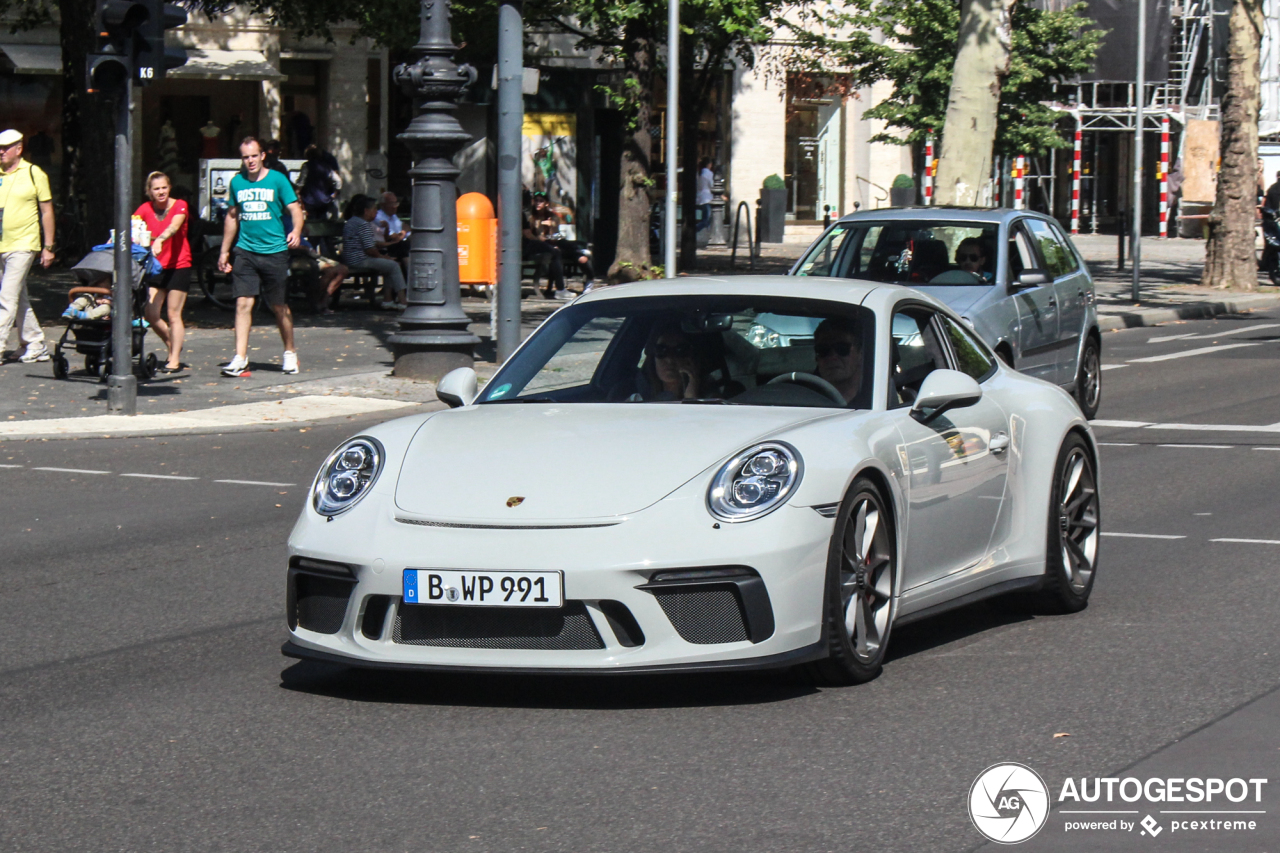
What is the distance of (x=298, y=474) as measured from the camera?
12.1 meters

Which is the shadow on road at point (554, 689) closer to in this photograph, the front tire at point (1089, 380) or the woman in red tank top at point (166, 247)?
the front tire at point (1089, 380)

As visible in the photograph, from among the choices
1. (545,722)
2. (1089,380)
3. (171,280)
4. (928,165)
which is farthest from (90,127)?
(928,165)

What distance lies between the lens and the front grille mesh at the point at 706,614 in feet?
18.9

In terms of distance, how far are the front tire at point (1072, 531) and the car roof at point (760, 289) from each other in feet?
2.87

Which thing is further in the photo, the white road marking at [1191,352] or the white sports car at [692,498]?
the white road marking at [1191,352]

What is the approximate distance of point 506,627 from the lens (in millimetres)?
5805

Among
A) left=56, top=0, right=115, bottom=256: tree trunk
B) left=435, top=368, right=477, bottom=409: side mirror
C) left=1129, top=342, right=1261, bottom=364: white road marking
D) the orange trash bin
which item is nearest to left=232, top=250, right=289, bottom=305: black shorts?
the orange trash bin

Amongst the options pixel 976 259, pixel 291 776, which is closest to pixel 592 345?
pixel 291 776

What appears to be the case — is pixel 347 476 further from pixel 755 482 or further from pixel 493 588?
pixel 755 482

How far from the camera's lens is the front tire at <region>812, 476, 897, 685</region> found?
6004mm

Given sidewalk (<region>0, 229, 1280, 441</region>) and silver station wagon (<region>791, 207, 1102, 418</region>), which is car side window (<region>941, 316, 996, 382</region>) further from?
sidewalk (<region>0, 229, 1280, 441</region>)

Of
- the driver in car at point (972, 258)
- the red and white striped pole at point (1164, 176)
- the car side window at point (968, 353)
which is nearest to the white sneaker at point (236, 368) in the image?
the driver in car at point (972, 258)

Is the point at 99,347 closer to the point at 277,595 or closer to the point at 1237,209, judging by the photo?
the point at 277,595

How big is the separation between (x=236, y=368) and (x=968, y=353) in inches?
425
